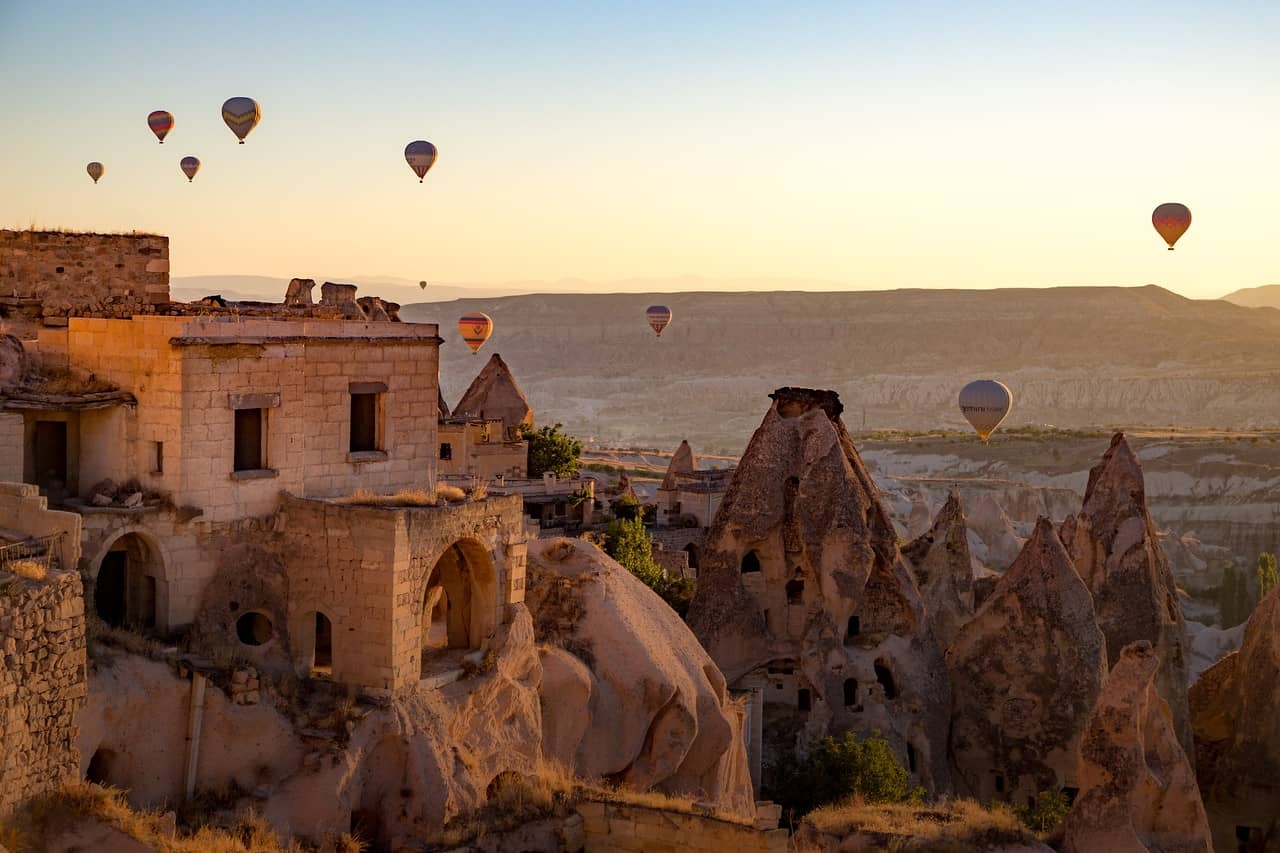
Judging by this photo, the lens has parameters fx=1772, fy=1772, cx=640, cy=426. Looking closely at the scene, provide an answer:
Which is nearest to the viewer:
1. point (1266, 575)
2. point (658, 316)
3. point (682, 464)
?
point (682, 464)

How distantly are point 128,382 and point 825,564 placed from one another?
12.6 metres

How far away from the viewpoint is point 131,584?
20.2 m

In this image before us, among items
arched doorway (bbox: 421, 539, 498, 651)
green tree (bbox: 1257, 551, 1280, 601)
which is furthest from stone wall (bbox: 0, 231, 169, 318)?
green tree (bbox: 1257, 551, 1280, 601)

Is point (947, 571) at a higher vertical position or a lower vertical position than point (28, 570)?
lower

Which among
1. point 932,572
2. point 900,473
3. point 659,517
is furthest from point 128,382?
point 900,473

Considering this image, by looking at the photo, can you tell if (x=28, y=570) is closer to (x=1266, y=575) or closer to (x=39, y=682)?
Answer: (x=39, y=682)

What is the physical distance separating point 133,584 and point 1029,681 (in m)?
14.5

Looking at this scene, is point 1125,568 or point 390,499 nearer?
point 390,499

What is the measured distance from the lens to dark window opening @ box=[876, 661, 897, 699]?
94.1 feet

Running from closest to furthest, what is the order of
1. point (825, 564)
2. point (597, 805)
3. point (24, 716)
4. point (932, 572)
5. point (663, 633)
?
1. point (24, 716)
2. point (597, 805)
3. point (663, 633)
4. point (825, 564)
5. point (932, 572)

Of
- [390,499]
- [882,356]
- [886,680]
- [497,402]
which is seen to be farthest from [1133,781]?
[882,356]

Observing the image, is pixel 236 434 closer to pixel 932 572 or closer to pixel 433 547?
pixel 433 547

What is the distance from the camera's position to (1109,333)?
156 meters

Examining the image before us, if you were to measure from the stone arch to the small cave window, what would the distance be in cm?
101
